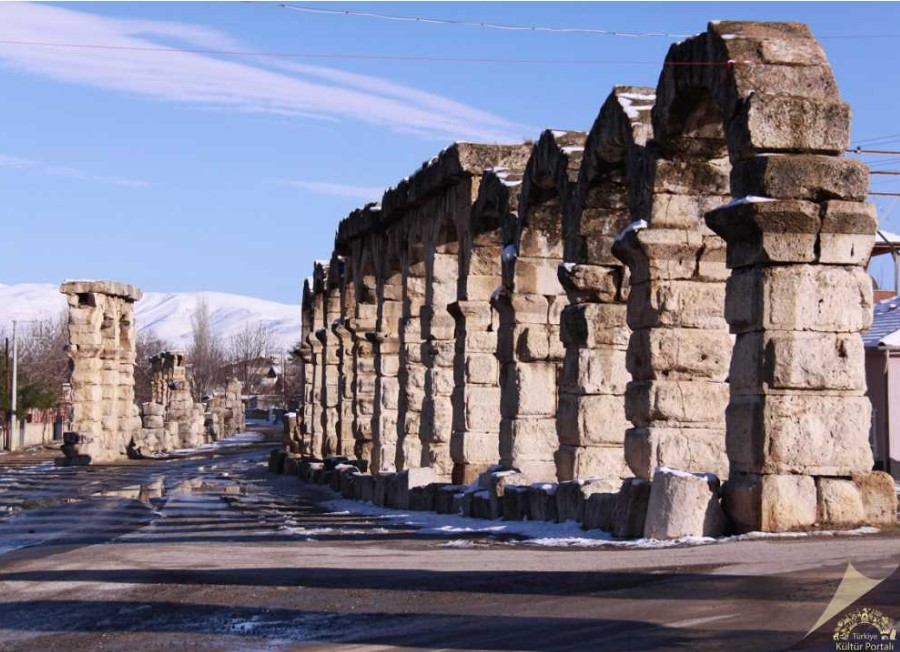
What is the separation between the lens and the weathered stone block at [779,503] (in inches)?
405

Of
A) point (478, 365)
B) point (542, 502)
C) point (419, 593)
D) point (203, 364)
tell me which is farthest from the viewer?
point (203, 364)

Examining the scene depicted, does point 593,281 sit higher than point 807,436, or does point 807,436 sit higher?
point 593,281

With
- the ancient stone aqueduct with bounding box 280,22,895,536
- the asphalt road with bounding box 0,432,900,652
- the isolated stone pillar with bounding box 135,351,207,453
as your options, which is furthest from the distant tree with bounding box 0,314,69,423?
the asphalt road with bounding box 0,432,900,652

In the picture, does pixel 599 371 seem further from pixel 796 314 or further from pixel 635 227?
pixel 796 314

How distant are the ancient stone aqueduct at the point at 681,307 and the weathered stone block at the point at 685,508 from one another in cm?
2

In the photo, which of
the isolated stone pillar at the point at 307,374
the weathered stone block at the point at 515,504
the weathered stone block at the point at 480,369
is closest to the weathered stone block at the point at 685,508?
the weathered stone block at the point at 515,504

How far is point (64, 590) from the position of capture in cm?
937

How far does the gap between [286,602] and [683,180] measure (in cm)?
619

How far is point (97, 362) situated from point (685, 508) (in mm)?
34283

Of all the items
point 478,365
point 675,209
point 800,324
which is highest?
point 675,209

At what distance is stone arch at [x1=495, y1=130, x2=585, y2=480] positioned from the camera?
56.6ft

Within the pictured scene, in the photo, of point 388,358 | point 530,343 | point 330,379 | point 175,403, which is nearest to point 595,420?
point 530,343

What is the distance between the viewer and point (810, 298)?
10570mm

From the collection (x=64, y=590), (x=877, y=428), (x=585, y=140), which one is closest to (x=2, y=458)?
(x=877, y=428)
